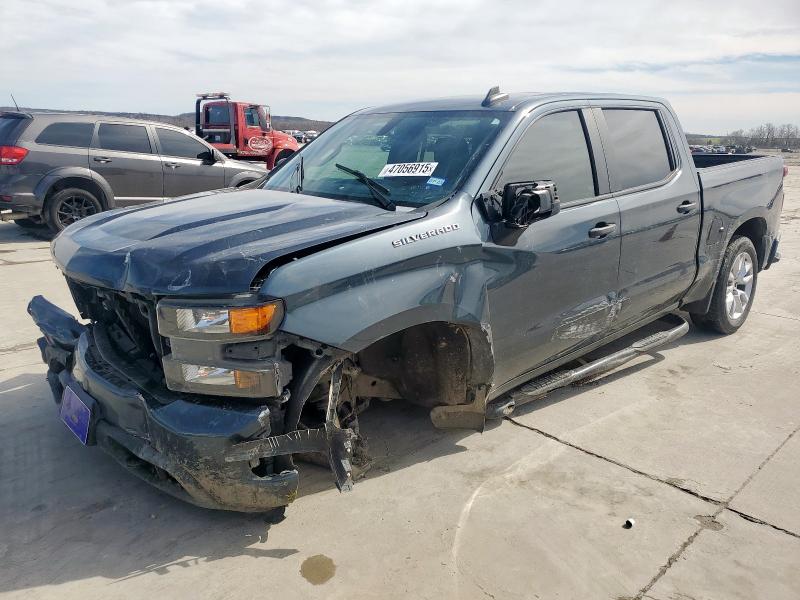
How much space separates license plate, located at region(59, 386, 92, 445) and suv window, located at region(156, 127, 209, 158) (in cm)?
799

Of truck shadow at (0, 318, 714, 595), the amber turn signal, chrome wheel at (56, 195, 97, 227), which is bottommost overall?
truck shadow at (0, 318, 714, 595)

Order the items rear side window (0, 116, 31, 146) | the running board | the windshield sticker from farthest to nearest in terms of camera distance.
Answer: rear side window (0, 116, 31, 146) → the running board → the windshield sticker

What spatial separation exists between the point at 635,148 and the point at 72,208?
821 cm

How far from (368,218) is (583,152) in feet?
5.06

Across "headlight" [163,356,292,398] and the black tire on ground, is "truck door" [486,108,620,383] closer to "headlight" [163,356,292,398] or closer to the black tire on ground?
"headlight" [163,356,292,398]

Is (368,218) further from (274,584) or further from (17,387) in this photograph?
(17,387)

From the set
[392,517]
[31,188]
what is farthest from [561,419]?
[31,188]

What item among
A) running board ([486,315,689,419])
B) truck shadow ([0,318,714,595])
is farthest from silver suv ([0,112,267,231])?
running board ([486,315,689,419])

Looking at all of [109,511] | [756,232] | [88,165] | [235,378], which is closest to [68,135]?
[88,165]

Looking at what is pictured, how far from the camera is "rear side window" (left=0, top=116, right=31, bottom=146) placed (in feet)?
30.1

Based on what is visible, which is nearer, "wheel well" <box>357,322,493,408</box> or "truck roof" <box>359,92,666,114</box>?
"wheel well" <box>357,322,493,408</box>

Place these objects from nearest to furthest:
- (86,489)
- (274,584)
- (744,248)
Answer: (274,584)
(86,489)
(744,248)

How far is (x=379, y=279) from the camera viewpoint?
8.95ft

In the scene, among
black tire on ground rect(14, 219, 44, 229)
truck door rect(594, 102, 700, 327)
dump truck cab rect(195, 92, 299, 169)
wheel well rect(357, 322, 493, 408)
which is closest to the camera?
wheel well rect(357, 322, 493, 408)
